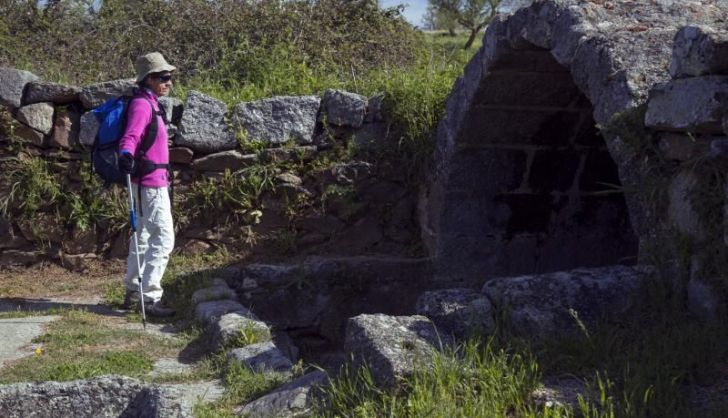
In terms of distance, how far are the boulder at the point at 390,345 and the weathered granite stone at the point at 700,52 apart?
5.68ft


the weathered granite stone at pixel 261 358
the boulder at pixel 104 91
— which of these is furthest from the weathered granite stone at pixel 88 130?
the weathered granite stone at pixel 261 358

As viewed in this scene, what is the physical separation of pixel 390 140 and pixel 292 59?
161 centimetres

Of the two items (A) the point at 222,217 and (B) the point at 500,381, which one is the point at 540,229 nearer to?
(A) the point at 222,217

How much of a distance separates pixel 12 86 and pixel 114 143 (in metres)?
1.89

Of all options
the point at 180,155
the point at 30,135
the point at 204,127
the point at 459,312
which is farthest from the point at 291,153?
the point at 459,312

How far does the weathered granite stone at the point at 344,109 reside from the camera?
776 centimetres

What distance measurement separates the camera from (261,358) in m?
4.91

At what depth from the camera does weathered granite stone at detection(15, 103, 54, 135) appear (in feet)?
24.7

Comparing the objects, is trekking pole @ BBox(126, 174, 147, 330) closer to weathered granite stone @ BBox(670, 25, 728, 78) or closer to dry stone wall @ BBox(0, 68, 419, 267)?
dry stone wall @ BBox(0, 68, 419, 267)

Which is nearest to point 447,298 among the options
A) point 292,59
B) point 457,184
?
point 457,184

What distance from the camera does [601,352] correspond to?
392 cm

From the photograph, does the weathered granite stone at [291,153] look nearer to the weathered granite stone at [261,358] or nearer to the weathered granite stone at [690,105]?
the weathered granite stone at [261,358]

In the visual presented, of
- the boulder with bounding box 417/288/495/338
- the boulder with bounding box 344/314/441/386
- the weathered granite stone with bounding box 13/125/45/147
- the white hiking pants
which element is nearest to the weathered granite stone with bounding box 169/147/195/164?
the weathered granite stone with bounding box 13/125/45/147

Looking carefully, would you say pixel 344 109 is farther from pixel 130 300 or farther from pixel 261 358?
pixel 261 358
